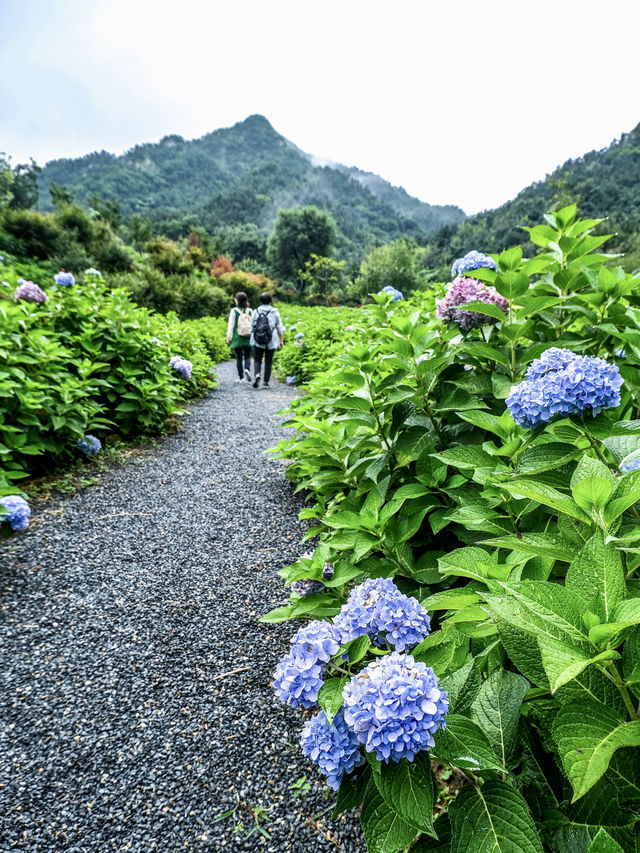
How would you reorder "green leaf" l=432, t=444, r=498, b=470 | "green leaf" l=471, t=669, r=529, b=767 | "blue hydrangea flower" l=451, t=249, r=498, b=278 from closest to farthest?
"green leaf" l=471, t=669, r=529, b=767
"green leaf" l=432, t=444, r=498, b=470
"blue hydrangea flower" l=451, t=249, r=498, b=278

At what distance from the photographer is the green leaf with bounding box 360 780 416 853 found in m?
0.64

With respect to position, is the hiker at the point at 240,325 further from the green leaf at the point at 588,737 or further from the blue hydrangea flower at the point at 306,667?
the green leaf at the point at 588,737

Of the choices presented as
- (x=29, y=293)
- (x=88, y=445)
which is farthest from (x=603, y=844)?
(x=29, y=293)

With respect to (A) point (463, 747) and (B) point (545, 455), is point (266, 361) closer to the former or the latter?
(B) point (545, 455)

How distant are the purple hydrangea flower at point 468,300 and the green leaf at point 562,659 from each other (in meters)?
1.27

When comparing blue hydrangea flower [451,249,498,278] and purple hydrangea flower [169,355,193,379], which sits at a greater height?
blue hydrangea flower [451,249,498,278]

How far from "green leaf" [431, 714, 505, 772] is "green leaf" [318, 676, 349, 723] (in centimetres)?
16

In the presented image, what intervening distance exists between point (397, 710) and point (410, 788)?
0.14 m

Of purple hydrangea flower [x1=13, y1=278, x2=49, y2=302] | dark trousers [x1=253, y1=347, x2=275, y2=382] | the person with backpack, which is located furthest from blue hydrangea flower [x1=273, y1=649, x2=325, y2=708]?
dark trousers [x1=253, y1=347, x2=275, y2=382]

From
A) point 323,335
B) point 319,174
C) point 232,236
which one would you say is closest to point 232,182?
point 319,174

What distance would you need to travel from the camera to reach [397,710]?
568mm

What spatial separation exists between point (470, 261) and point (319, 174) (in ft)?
438

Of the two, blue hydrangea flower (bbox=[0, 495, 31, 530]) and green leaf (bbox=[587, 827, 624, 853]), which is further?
blue hydrangea flower (bbox=[0, 495, 31, 530])

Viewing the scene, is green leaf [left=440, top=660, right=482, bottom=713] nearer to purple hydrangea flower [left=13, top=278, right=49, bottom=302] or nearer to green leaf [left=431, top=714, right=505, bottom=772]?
green leaf [left=431, top=714, right=505, bottom=772]
